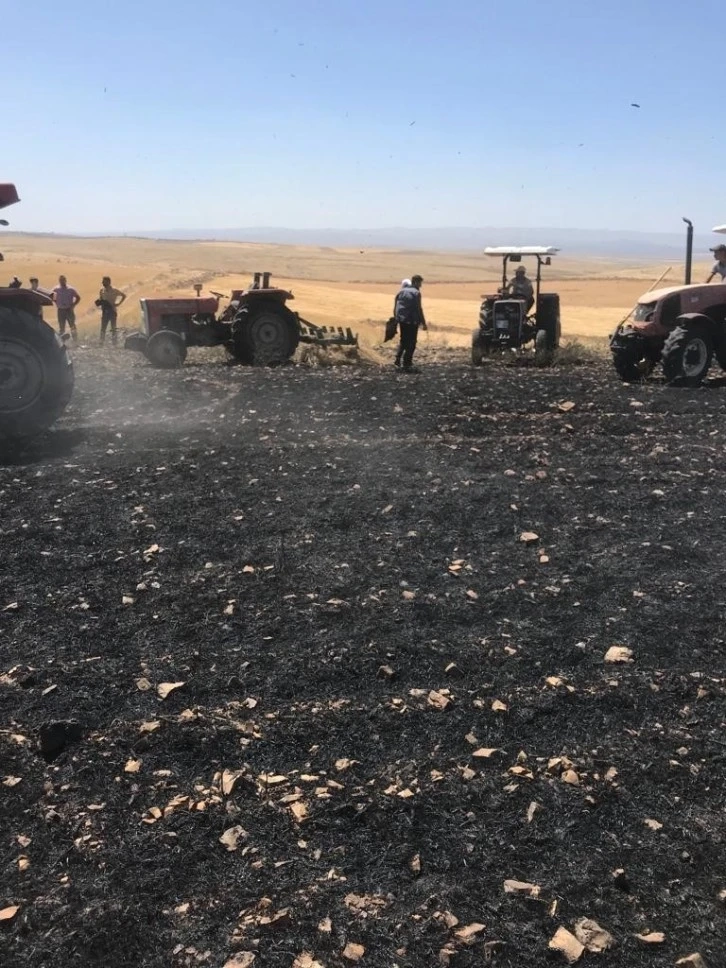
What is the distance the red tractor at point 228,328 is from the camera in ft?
49.6

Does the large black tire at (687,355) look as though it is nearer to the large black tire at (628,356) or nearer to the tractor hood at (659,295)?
the large black tire at (628,356)

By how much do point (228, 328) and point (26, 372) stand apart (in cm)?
755

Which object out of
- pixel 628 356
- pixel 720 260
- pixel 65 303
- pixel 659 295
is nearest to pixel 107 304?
pixel 65 303

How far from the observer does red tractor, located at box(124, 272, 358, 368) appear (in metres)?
15.1

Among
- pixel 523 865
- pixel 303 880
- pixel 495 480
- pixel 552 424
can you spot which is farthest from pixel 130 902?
pixel 552 424

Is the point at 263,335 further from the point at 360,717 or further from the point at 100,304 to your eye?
the point at 360,717

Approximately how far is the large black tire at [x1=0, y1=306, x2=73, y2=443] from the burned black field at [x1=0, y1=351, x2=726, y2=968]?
111 centimetres

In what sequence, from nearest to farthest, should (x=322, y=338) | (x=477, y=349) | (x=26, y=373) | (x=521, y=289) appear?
(x=26, y=373)
(x=477, y=349)
(x=521, y=289)
(x=322, y=338)

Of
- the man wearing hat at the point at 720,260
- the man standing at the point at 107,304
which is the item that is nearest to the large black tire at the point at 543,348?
the man wearing hat at the point at 720,260

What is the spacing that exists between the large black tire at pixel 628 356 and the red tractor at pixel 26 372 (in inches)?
319

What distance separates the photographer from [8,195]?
8.53 metres

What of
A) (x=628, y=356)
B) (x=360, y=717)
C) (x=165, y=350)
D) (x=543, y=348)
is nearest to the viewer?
(x=360, y=717)

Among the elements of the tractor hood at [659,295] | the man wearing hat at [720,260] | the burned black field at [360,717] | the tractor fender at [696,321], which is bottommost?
the burned black field at [360,717]

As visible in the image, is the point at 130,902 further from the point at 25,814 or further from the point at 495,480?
the point at 495,480
